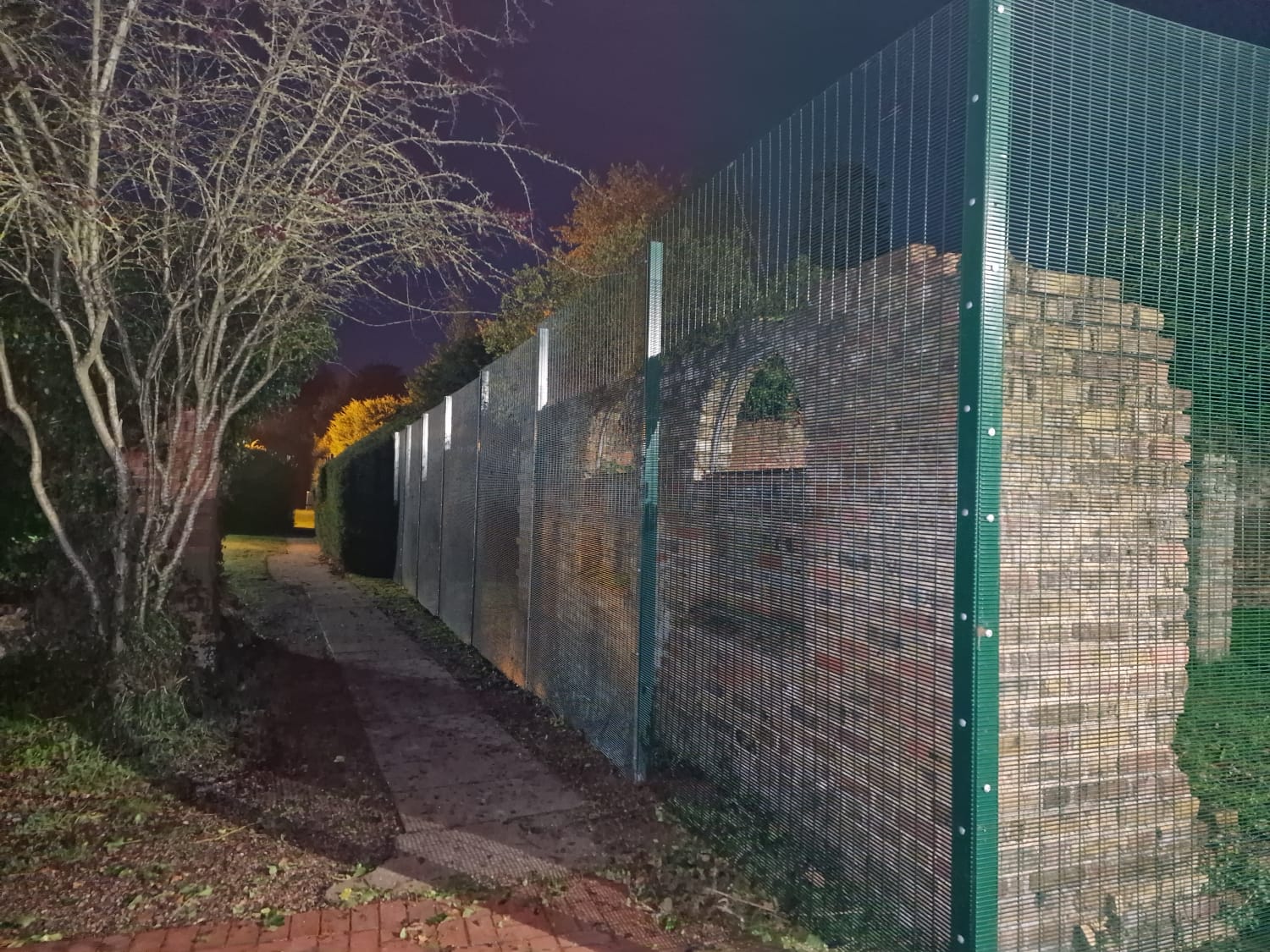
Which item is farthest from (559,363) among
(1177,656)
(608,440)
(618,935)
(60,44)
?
(1177,656)

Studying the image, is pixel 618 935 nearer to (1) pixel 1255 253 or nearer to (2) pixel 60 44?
(1) pixel 1255 253

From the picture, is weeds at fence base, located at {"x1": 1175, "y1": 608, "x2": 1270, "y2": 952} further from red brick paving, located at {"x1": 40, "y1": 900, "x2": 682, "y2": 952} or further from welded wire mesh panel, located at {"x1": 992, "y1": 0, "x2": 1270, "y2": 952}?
red brick paving, located at {"x1": 40, "y1": 900, "x2": 682, "y2": 952}

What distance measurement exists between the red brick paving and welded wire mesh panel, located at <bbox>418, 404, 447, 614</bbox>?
6.71m

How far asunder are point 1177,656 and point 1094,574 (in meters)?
0.40

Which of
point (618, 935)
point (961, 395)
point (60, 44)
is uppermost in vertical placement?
point (60, 44)

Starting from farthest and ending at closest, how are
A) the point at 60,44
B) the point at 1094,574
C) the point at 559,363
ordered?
the point at 559,363 → the point at 60,44 → the point at 1094,574

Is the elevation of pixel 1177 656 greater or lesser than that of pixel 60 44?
lesser

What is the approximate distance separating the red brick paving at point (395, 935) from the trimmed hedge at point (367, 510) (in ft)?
40.1

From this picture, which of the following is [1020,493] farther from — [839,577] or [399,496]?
[399,496]

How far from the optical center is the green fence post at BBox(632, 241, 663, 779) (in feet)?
13.9

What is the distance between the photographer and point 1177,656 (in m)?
2.56

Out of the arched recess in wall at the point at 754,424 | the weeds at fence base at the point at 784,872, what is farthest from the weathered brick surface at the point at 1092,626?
the arched recess in wall at the point at 754,424

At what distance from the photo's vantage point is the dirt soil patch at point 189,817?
3201 mm

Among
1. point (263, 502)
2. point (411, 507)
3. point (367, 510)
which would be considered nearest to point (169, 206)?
point (411, 507)
